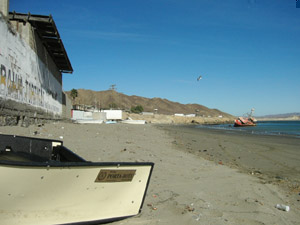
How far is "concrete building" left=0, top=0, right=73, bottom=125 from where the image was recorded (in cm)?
1053

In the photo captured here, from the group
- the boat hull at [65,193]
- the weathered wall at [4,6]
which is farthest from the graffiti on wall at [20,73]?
the boat hull at [65,193]

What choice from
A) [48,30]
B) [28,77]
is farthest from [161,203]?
[48,30]

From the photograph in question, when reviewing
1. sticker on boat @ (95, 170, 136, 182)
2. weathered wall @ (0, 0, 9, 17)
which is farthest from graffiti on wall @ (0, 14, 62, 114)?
sticker on boat @ (95, 170, 136, 182)

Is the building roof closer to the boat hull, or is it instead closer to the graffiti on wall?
the graffiti on wall

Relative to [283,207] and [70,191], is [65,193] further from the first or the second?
[283,207]

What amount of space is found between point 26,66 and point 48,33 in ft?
15.4

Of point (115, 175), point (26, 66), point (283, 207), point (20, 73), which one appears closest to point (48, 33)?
point (26, 66)

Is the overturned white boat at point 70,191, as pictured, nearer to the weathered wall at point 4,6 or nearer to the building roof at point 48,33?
the weathered wall at point 4,6

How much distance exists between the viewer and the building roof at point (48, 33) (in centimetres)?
1405

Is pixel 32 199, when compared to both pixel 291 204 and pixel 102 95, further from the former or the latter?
pixel 102 95

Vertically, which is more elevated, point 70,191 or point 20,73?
point 20,73

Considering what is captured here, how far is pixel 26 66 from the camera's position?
13562mm

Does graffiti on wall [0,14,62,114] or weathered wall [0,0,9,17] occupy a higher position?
weathered wall [0,0,9,17]

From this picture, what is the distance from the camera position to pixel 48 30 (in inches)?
669
